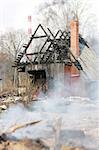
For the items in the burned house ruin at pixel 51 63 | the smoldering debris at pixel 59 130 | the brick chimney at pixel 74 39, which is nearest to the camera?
the smoldering debris at pixel 59 130

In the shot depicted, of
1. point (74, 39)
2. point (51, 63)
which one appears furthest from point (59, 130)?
point (74, 39)

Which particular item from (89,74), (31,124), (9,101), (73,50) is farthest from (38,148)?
(73,50)

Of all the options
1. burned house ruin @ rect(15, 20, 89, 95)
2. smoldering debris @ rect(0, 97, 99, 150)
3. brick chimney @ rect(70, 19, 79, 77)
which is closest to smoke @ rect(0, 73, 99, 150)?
A: smoldering debris @ rect(0, 97, 99, 150)

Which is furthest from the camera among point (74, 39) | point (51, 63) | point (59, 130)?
point (74, 39)

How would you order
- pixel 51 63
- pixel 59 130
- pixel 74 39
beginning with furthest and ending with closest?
1. pixel 74 39
2. pixel 51 63
3. pixel 59 130

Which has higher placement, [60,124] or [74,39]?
[74,39]

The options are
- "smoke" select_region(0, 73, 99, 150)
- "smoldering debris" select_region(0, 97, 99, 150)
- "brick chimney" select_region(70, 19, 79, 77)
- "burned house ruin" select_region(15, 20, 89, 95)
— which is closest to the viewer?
"smoldering debris" select_region(0, 97, 99, 150)

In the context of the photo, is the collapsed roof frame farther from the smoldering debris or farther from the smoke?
the smoldering debris

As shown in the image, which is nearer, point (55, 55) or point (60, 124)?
point (60, 124)

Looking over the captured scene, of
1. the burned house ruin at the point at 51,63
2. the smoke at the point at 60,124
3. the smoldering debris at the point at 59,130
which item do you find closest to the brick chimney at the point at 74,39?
the burned house ruin at the point at 51,63

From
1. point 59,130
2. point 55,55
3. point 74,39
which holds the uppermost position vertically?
point 74,39

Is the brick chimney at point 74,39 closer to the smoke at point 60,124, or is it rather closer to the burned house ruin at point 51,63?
the burned house ruin at point 51,63

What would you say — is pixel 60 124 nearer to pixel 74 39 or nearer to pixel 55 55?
pixel 55 55

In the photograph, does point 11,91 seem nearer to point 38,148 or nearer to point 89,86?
point 89,86
